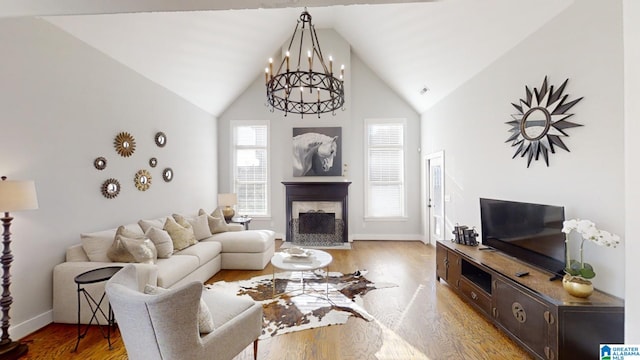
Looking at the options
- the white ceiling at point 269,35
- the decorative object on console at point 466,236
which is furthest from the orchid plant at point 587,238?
the white ceiling at point 269,35

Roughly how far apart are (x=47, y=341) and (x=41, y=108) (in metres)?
2.17

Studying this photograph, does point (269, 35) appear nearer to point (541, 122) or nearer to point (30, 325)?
point (541, 122)

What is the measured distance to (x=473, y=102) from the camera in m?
4.34

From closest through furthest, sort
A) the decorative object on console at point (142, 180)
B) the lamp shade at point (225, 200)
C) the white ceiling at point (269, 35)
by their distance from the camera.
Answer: the white ceiling at point (269, 35), the decorative object on console at point (142, 180), the lamp shade at point (225, 200)

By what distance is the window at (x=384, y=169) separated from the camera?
696 centimetres

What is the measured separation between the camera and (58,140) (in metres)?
3.00

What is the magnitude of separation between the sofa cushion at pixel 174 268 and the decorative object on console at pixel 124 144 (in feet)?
5.18

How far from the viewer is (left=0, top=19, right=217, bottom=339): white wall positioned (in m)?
2.60

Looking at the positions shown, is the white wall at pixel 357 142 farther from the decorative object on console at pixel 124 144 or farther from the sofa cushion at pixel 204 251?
the decorative object on console at pixel 124 144

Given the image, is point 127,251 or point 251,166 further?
point 251,166

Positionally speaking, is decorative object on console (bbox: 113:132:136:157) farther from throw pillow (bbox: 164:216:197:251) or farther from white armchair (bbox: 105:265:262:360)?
white armchair (bbox: 105:265:262:360)

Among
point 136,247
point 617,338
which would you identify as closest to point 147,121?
point 136,247

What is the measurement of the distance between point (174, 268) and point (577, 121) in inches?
168

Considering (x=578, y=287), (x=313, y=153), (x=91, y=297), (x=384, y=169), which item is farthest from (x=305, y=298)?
(x=384, y=169)
